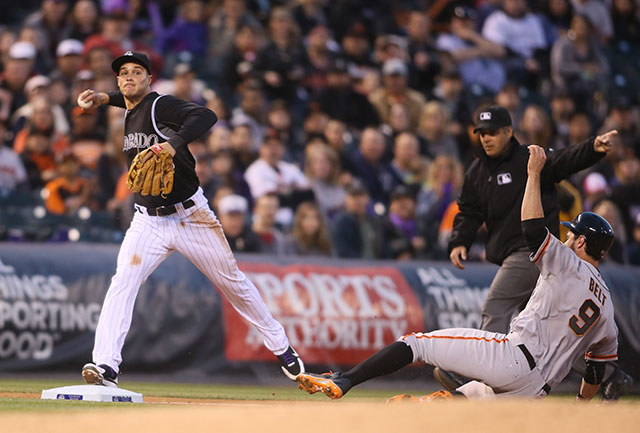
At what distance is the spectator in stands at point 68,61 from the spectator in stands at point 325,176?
2.91 metres

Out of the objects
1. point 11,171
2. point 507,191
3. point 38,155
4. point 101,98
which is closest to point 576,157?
point 507,191

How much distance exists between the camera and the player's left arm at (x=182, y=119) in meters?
6.68

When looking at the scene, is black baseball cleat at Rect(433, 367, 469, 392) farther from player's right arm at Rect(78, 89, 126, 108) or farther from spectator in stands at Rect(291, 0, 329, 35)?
spectator in stands at Rect(291, 0, 329, 35)

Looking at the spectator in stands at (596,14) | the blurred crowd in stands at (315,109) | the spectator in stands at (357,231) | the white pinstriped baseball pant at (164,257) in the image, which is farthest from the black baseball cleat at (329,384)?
the spectator in stands at (596,14)

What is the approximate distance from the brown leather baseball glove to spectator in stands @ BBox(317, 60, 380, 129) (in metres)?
7.55

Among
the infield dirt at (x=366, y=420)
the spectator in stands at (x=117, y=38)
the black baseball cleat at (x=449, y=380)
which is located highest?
the spectator in stands at (x=117, y=38)

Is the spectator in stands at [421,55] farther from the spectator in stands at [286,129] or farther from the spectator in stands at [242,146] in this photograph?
the spectator in stands at [242,146]

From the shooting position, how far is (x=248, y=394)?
838 cm

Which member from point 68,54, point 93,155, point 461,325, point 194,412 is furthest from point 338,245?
point 194,412

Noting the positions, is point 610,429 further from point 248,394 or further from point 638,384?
point 638,384

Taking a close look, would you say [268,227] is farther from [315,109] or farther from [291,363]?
[291,363]

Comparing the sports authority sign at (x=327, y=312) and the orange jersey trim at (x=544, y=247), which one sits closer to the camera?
the orange jersey trim at (x=544, y=247)

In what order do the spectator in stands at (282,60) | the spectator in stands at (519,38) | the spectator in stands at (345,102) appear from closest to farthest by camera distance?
the spectator in stands at (282,60)
the spectator in stands at (345,102)
the spectator in stands at (519,38)

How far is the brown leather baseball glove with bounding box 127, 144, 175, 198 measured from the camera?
21.7 ft
